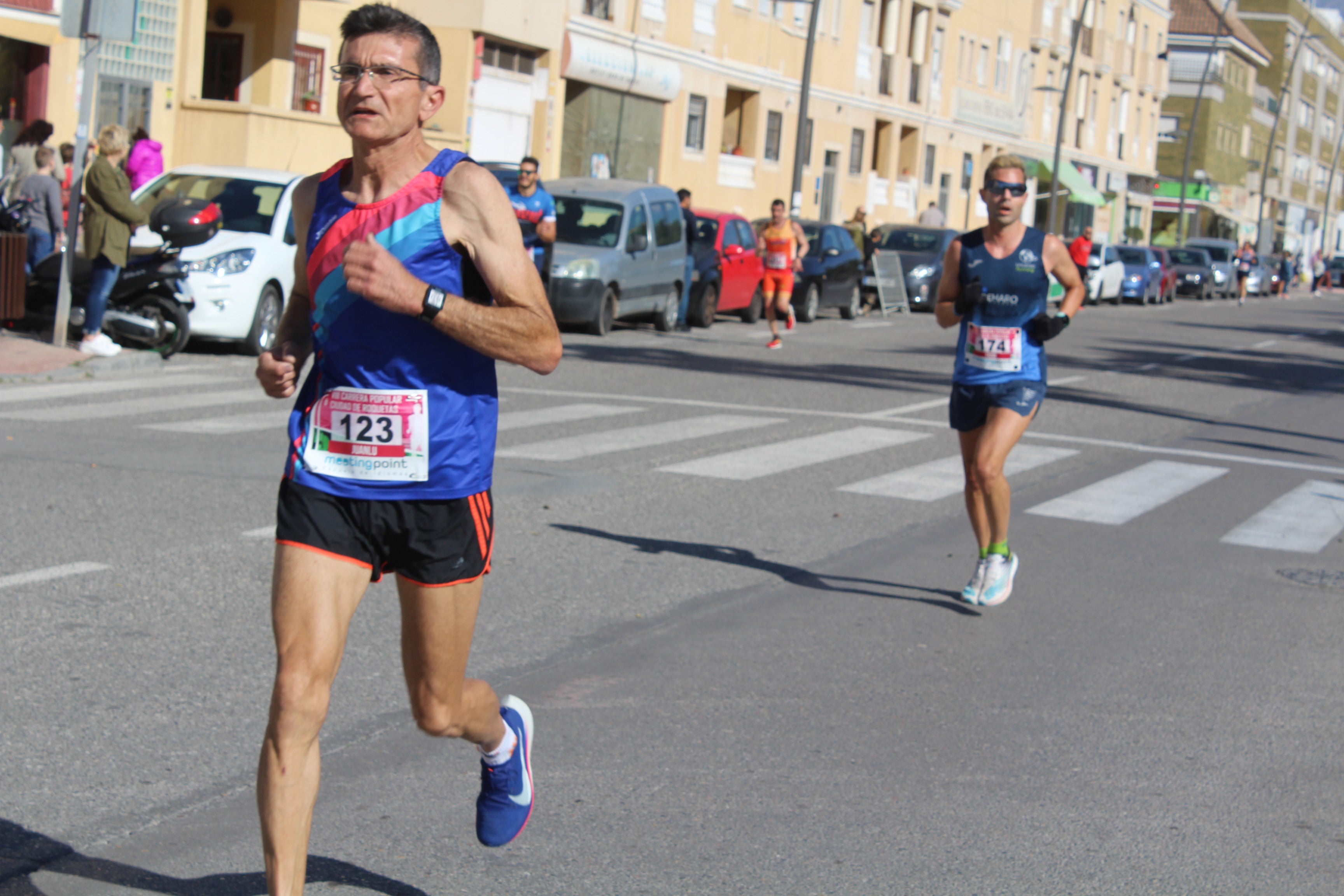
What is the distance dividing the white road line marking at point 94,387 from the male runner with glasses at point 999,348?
7250 millimetres

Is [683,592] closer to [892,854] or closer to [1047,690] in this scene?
[1047,690]

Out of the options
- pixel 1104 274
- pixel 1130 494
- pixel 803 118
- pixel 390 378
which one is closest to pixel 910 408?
pixel 1130 494

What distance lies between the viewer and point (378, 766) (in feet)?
15.3

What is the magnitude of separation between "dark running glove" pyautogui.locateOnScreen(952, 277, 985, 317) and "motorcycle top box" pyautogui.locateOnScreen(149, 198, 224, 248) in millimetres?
9126

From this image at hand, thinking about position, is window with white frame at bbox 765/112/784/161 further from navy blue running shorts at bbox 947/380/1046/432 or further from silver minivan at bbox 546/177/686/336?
navy blue running shorts at bbox 947/380/1046/432

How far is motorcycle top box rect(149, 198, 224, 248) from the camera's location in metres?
14.7

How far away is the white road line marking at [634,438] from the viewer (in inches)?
425

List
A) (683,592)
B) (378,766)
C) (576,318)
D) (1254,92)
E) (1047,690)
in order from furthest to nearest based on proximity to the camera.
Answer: (1254,92) < (576,318) < (683,592) < (1047,690) < (378,766)

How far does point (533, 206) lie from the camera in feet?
60.0

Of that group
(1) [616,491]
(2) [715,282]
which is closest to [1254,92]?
(2) [715,282]

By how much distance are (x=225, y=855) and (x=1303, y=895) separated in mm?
2537

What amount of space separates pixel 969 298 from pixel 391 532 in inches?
172

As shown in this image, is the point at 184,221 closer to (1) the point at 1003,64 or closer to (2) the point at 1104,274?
(2) the point at 1104,274

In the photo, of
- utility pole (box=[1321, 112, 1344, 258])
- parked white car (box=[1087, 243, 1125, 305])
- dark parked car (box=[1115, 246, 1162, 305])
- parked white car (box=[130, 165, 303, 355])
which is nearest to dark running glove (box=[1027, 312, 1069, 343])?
parked white car (box=[130, 165, 303, 355])
